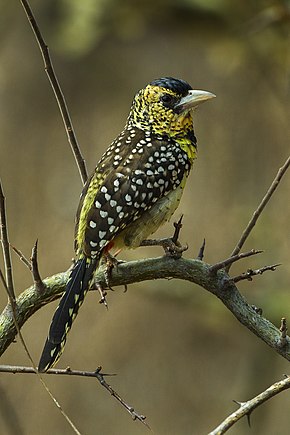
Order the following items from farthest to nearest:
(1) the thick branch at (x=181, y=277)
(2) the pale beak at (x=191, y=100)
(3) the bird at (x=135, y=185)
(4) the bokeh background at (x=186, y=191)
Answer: (4) the bokeh background at (x=186, y=191) → (2) the pale beak at (x=191, y=100) → (3) the bird at (x=135, y=185) → (1) the thick branch at (x=181, y=277)

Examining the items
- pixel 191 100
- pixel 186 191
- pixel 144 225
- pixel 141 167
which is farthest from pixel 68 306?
pixel 186 191

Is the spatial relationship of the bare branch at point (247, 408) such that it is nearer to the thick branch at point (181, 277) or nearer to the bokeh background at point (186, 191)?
the thick branch at point (181, 277)

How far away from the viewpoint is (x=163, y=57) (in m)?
6.89

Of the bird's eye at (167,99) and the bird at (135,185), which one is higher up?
the bird's eye at (167,99)

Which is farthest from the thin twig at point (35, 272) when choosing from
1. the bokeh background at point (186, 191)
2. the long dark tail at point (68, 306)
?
the bokeh background at point (186, 191)

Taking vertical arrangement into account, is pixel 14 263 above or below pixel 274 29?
below

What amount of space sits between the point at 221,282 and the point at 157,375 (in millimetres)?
4082

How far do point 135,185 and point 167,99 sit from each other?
51 cm

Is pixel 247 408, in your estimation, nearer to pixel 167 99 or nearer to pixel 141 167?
pixel 141 167

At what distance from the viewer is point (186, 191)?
6.71 m

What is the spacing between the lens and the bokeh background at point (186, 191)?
6305mm

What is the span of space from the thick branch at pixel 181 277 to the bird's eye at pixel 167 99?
94cm

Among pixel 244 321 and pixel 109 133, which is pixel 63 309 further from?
pixel 109 133

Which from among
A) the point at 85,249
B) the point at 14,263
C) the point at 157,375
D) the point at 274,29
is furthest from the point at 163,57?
the point at 85,249
